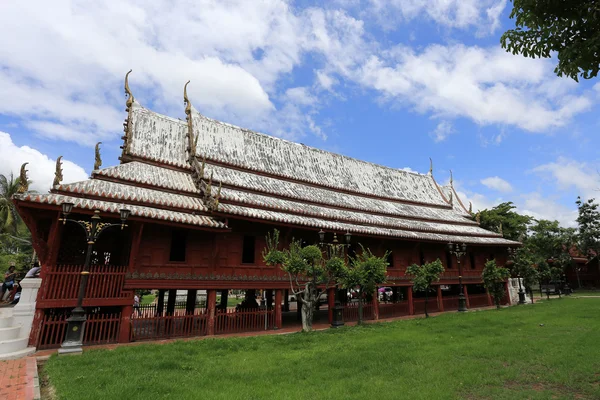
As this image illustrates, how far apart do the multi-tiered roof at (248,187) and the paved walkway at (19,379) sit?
164 inches

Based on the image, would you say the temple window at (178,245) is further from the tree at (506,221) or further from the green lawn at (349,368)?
the tree at (506,221)

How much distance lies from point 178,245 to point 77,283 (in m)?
3.64

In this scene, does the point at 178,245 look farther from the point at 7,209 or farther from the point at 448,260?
the point at 7,209

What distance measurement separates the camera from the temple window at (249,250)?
574 inches

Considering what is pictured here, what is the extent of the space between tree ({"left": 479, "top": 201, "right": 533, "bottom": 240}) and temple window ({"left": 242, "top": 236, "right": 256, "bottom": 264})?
3345 cm

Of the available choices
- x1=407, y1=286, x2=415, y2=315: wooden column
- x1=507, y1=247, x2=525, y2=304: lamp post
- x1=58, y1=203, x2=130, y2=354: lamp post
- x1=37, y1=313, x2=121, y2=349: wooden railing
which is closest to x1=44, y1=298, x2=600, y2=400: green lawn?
x1=58, y1=203, x2=130, y2=354: lamp post

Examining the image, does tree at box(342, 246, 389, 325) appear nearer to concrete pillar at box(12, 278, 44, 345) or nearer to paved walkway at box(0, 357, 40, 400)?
paved walkway at box(0, 357, 40, 400)

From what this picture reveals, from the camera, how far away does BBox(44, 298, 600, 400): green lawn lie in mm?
5578

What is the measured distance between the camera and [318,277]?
12.8 meters

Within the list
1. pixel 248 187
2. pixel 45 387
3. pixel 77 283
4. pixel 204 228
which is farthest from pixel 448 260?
pixel 45 387

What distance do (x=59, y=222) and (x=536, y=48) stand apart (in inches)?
511

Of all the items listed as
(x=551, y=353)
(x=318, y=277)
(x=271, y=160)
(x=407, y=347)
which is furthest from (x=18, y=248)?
(x=551, y=353)

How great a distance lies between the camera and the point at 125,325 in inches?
429

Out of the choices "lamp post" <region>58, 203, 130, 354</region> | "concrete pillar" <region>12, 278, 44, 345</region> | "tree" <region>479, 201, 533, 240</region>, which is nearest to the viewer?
"lamp post" <region>58, 203, 130, 354</region>
